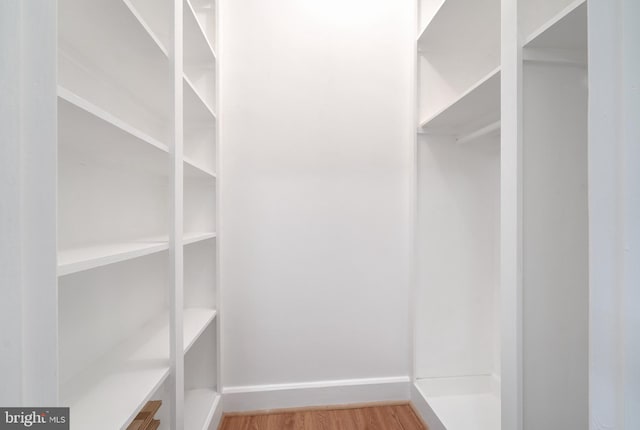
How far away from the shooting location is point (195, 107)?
134 cm

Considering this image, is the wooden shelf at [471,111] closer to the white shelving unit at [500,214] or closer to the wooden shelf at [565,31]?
the white shelving unit at [500,214]

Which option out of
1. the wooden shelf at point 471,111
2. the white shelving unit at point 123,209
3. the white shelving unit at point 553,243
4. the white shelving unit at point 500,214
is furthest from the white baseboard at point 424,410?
the wooden shelf at point 471,111

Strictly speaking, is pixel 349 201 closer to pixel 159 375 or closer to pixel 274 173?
pixel 274 173

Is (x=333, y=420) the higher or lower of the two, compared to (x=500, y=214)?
→ lower

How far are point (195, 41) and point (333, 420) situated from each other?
203 cm

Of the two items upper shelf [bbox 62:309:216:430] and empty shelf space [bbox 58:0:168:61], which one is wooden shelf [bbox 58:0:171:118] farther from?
upper shelf [bbox 62:309:216:430]

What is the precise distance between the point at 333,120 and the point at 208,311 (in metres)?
1.27

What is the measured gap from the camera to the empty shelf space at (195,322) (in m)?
1.11

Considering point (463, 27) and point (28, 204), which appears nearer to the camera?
point (28, 204)

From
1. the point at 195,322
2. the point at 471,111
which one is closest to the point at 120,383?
the point at 195,322

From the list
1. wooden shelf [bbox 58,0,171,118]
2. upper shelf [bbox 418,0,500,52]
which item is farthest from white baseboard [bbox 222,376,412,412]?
upper shelf [bbox 418,0,500,52]

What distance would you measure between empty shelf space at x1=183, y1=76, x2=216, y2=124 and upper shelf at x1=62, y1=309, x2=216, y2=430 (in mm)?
1023

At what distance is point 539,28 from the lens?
78 centimetres

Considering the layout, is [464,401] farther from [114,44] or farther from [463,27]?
[114,44]
